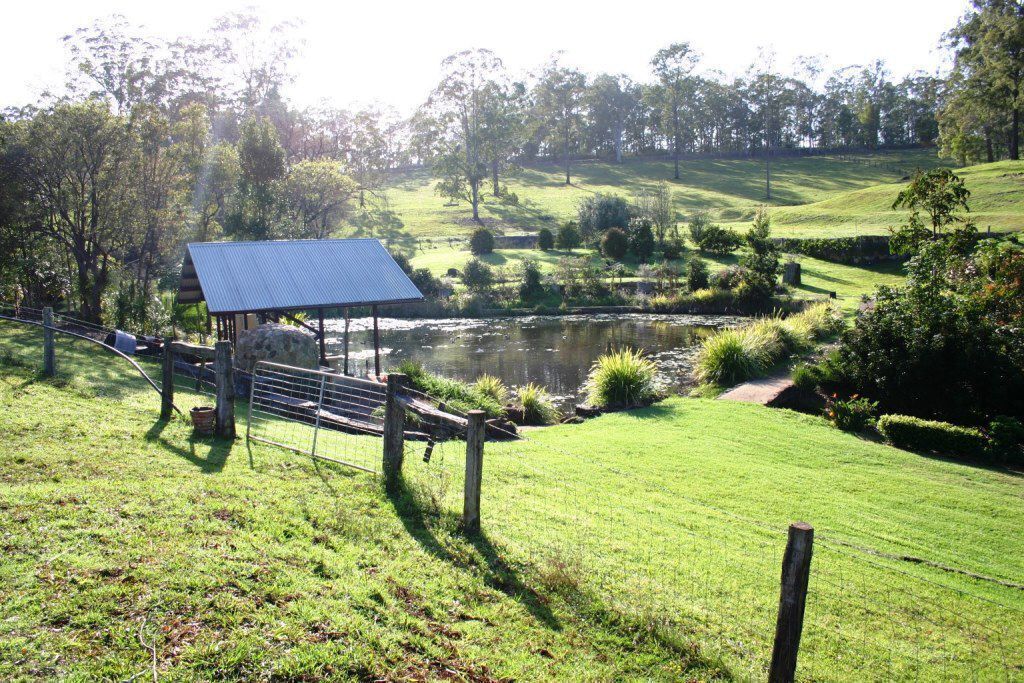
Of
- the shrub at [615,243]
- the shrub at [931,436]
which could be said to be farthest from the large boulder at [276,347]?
the shrub at [615,243]

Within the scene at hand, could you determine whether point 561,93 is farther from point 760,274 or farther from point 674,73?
point 760,274

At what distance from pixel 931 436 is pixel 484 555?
33.8ft

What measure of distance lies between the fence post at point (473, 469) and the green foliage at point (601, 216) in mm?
39990

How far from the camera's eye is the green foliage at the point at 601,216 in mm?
46188

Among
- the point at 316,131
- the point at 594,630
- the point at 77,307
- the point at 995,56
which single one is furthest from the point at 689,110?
the point at 594,630

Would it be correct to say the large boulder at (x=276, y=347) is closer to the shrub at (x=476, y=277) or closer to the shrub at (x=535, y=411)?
the shrub at (x=535, y=411)

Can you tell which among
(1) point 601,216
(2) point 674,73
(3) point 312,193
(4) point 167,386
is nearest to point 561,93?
(2) point 674,73

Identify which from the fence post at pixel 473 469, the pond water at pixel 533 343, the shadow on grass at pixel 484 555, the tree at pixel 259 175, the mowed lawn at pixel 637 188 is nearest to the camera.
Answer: the shadow on grass at pixel 484 555

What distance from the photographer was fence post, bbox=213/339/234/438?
9203 millimetres

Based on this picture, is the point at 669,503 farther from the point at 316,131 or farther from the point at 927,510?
the point at 316,131

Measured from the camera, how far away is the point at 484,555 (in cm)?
625

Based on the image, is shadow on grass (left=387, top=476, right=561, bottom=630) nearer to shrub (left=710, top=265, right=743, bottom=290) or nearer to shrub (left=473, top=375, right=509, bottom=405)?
shrub (left=473, top=375, right=509, bottom=405)

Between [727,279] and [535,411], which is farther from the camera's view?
[727,279]

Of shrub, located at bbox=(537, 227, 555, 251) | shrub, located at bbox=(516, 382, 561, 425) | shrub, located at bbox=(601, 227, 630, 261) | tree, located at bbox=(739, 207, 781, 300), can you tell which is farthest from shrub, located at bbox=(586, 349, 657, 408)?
shrub, located at bbox=(537, 227, 555, 251)
